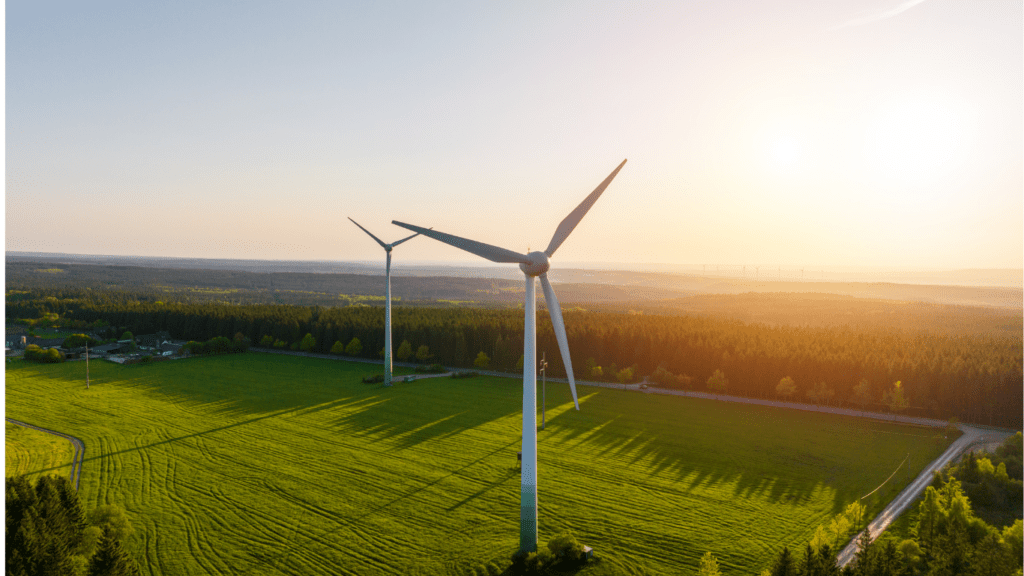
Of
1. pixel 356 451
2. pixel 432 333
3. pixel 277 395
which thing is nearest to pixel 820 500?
pixel 356 451

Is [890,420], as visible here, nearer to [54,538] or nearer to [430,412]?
[430,412]

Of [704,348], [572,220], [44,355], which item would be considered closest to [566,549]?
[572,220]

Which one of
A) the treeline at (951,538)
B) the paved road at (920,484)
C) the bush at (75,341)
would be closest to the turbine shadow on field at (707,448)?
the paved road at (920,484)

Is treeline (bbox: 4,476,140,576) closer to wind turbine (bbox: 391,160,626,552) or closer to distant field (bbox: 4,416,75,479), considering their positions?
wind turbine (bbox: 391,160,626,552)

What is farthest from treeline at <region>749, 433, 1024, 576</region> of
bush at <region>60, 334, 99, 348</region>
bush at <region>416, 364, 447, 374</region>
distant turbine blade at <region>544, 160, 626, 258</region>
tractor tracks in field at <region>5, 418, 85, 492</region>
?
bush at <region>60, 334, 99, 348</region>

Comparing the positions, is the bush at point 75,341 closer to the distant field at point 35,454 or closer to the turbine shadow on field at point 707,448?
the distant field at point 35,454

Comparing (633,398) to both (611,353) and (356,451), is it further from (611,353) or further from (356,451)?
(356,451)
